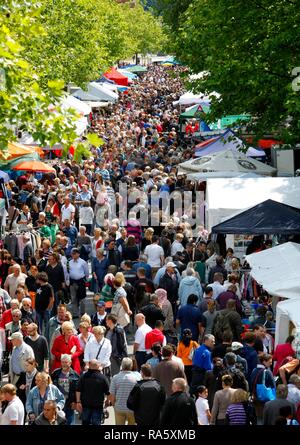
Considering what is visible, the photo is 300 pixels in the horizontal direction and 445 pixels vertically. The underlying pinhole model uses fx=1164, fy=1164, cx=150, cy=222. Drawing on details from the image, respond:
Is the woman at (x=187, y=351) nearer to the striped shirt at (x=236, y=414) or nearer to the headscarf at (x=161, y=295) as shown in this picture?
the headscarf at (x=161, y=295)

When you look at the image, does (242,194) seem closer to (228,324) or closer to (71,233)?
(71,233)

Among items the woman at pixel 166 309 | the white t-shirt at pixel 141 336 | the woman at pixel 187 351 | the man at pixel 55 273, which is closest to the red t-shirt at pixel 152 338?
the white t-shirt at pixel 141 336

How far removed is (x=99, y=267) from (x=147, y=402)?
810cm

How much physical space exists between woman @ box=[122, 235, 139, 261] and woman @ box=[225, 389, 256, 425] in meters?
8.69

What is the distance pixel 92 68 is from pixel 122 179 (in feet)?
50.6

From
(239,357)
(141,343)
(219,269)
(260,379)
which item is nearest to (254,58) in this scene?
(219,269)

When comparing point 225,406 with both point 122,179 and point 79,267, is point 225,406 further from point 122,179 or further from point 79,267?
point 122,179

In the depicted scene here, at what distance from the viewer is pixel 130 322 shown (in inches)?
738

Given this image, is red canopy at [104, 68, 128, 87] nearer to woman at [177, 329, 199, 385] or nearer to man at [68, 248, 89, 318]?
man at [68, 248, 89, 318]

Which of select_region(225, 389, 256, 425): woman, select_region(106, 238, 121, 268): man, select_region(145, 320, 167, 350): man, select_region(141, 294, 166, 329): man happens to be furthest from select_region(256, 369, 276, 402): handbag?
select_region(106, 238, 121, 268): man

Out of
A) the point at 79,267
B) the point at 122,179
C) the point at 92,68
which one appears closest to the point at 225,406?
the point at 79,267

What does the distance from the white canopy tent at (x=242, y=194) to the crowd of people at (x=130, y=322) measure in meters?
0.68
